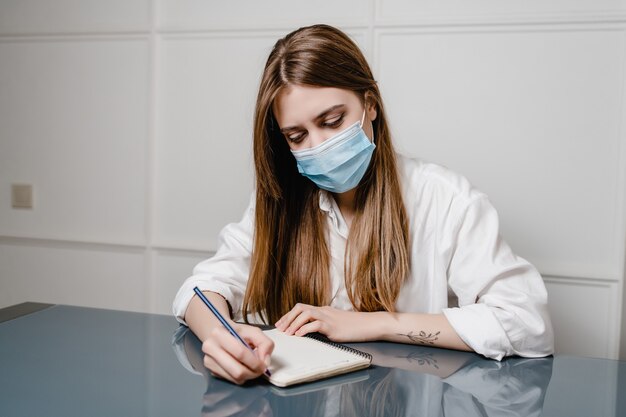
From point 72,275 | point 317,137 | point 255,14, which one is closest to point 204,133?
point 255,14

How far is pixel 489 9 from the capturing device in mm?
1882

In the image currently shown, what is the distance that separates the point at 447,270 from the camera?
130cm

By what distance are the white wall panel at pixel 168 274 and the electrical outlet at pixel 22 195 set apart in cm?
61

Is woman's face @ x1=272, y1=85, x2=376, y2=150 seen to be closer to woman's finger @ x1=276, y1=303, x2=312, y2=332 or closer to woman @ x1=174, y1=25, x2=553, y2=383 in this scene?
woman @ x1=174, y1=25, x2=553, y2=383

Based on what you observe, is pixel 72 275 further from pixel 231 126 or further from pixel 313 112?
pixel 313 112

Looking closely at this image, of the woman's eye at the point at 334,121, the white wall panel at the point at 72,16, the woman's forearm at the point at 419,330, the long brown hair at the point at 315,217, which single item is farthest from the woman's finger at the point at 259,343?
the white wall panel at the point at 72,16

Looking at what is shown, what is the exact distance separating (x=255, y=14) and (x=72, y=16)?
759 millimetres

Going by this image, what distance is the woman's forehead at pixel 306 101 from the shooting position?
3.91 feet

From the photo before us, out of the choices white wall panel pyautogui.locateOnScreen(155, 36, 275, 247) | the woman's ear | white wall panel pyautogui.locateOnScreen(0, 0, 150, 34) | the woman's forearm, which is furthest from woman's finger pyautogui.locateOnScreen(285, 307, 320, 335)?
white wall panel pyautogui.locateOnScreen(0, 0, 150, 34)

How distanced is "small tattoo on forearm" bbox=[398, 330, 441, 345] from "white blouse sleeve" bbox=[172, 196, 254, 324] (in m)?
0.40

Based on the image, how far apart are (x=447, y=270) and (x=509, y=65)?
0.88m

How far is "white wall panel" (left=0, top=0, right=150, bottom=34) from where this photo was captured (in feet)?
7.34

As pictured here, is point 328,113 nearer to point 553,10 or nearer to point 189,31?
point 553,10

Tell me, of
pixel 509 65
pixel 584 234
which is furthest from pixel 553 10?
pixel 584 234
